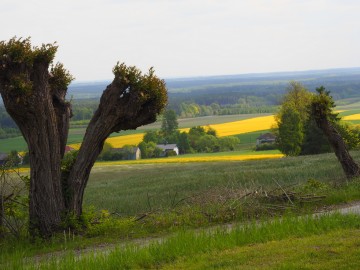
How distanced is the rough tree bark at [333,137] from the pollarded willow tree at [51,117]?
7306 mm

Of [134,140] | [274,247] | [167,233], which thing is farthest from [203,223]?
[134,140]

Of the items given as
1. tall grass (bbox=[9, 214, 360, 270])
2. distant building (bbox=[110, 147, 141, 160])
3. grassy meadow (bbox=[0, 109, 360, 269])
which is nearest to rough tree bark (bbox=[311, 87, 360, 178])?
grassy meadow (bbox=[0, 109, 360, 269])

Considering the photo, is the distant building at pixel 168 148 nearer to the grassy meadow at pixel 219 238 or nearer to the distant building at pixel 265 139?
the distant building at pixel 265 139

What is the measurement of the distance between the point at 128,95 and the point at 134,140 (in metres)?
87.9

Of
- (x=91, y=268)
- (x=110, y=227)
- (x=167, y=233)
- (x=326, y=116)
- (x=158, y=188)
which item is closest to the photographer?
(x=91, y=268)

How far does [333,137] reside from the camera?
19.5m

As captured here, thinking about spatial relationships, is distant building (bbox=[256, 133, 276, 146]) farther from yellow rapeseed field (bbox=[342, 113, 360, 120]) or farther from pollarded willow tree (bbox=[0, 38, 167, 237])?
pollarded willow tree (bbox=[0, 38, 167, 237])

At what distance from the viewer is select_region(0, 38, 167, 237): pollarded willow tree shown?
12.6 metres

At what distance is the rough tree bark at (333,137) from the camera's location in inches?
758

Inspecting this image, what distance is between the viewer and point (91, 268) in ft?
29.6

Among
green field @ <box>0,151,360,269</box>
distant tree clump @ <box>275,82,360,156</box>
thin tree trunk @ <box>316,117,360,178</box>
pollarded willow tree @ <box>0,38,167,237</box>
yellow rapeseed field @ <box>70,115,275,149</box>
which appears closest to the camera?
green field @ <box>0,151,360,269</box>

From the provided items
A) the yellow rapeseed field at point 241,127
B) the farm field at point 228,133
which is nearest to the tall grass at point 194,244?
the farm field at point 228,133

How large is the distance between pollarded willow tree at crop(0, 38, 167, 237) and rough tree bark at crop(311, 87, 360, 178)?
731 cm

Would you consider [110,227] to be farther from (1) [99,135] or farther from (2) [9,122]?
(2) [9,122]
